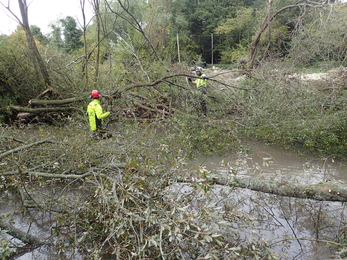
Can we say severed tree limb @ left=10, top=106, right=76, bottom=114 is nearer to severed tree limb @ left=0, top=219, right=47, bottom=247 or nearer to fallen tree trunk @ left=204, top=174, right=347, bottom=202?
severed tree limb @ left=0, top=219, right=47, bottom=247

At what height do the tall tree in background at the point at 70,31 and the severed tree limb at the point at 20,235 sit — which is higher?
the tall tree in background at the point at 70,31

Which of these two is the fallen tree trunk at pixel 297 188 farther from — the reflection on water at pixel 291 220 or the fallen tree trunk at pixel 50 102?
the fallen tree trunk at pixel 50 102

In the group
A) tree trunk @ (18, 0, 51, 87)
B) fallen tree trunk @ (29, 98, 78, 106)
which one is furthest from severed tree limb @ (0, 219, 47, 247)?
tree trunk @ (18, 0, 51, 87)

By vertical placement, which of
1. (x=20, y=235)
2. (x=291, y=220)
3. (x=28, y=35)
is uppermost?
(x=28, y=35)

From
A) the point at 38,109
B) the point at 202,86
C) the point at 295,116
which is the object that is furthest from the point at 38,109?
the point at 295,116

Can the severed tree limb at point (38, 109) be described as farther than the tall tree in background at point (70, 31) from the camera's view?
No

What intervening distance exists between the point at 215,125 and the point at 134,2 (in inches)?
812

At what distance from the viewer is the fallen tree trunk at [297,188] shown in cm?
304

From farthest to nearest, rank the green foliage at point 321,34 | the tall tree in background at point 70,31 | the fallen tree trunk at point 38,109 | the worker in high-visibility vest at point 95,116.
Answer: the tall tree in background at point 70,31 → the fallen tree trunk at point 38,109 → the green foliage at point 321,34 → the worker in high-visibility vest at point 95,116

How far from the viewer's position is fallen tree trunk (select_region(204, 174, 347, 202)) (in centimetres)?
304

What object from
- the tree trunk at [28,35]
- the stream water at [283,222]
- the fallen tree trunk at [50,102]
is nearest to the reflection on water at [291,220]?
the stream water at [283,222]

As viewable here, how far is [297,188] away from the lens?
3.22 m

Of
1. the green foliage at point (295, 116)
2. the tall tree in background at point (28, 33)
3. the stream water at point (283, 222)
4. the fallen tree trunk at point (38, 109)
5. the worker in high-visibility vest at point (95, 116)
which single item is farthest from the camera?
the fallen tree trunk at point (38, 109)

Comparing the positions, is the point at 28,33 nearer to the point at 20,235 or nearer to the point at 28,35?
the point at 28,35
